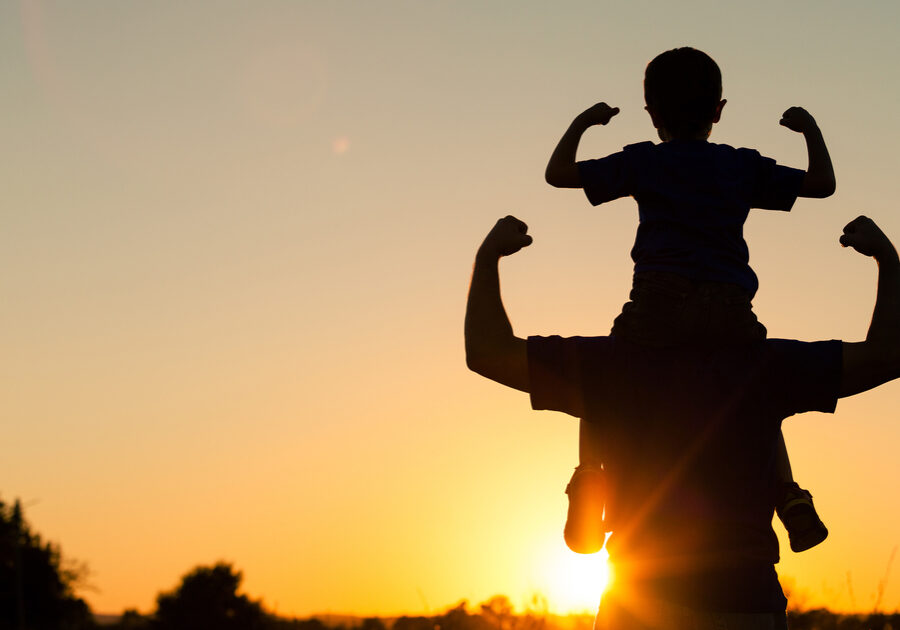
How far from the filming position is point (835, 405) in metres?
3.09

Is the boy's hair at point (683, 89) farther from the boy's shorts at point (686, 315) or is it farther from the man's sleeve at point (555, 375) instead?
the man's sleeve at point (555, 375)

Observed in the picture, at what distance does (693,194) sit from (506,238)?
0.64 m

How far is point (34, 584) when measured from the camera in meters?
59.4

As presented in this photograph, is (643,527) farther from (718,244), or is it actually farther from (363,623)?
(363,623)

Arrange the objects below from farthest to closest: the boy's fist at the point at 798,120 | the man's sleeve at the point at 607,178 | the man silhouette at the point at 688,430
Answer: the boy's fist at the point at 798,120, the man's sleeve at the point at 607,178, the man silhouette at the point at 688,430

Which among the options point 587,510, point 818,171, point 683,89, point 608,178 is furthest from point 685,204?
point 587,510

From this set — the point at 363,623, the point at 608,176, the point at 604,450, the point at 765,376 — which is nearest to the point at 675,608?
the point at 604,450

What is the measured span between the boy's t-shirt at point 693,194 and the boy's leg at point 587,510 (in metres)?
0.64

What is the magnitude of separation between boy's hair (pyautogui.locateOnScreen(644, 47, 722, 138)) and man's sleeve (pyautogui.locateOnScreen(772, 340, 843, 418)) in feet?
2.98

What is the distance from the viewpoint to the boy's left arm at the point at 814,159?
350cm

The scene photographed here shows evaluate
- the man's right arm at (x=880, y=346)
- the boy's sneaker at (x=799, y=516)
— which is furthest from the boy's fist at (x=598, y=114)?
the boy's sneaker at (x=799, y=516)

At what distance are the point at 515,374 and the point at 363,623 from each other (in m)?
5.56

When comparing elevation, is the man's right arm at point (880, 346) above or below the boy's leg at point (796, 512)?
above

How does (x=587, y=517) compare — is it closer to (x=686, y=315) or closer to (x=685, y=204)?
(x=686, y=315)
